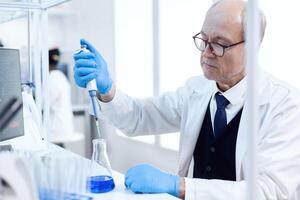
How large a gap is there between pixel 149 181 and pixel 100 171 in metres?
0.13

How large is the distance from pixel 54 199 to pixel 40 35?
97cm

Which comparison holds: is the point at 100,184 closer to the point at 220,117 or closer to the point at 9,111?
the point at 9,111

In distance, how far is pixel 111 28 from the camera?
3941 millimetres

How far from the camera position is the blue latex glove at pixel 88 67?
1264mm

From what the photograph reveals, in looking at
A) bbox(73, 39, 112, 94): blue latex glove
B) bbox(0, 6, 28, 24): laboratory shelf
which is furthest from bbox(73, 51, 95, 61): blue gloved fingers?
bbox(0, 6, 28, 24): laboratory shelf

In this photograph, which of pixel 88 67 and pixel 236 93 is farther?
pixel 236 93

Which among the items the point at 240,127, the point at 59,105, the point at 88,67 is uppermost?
the point at 88,67

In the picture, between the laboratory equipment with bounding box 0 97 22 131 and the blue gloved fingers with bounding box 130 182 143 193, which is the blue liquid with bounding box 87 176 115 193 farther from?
the laboratory equipment with bounding box 0 97 22 131

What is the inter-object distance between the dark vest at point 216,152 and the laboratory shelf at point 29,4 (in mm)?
718

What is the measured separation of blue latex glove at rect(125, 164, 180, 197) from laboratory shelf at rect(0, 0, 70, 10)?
69 cm

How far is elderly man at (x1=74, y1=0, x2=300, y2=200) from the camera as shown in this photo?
108cm

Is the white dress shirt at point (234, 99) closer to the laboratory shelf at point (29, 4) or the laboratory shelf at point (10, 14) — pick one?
the laboratory shelf at point (29, 4)

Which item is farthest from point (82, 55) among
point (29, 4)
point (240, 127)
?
point (240, 127)

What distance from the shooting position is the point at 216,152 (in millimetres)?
1398
